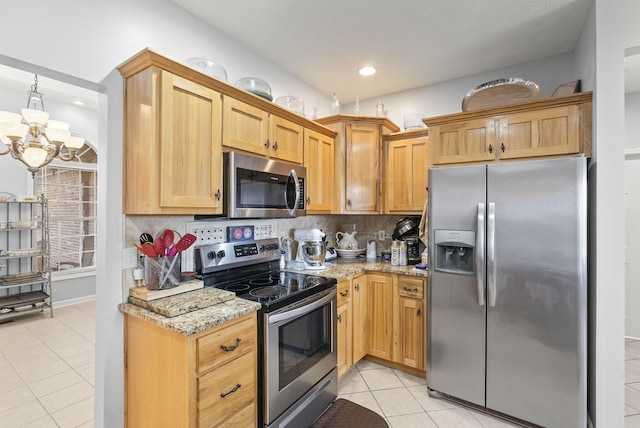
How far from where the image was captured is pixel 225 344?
4.93ft

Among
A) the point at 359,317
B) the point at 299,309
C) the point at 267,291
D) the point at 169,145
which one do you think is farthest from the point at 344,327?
the point at 169,145

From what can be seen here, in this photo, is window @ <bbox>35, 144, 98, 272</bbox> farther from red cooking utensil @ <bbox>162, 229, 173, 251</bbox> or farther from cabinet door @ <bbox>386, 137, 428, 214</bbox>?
cabinet door @ <bbox>386, 137, 428, 214</bbox>

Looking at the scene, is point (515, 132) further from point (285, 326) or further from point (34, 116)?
point (34, 116)

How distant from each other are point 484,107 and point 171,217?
2.45 m

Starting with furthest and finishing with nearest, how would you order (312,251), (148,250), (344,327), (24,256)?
1. (24,256)
2. (312,251)
3. (344,327)
4. (148,250)

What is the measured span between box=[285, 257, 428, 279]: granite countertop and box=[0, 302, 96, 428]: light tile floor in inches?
77.1

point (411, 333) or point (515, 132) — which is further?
point (411, 333)

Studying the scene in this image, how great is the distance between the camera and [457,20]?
216 centimetres

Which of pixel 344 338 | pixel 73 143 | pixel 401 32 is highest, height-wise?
pixel 401 32

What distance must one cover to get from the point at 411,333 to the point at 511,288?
0.90m

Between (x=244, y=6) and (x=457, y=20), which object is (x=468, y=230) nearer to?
(x=457, y=20)

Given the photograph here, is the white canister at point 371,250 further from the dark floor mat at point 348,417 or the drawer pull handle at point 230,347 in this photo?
the drawer pull handle at point 230,347

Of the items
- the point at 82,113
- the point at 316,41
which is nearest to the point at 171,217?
the point at 316,41

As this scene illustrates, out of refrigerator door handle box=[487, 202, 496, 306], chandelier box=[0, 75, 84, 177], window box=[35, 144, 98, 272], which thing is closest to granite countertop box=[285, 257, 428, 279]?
refrigerator door handle box=[487, 202, 496, 306]
